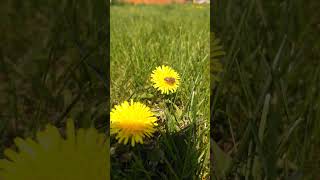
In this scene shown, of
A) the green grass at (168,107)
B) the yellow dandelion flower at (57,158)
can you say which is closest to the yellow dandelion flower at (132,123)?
the green grass at (168,107)

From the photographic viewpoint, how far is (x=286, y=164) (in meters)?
0.64

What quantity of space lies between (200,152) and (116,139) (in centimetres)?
14

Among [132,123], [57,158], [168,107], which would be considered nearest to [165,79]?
[168,107]

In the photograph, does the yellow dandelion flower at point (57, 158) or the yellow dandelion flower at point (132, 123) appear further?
the yellow dandelion flower at point (132, 123)

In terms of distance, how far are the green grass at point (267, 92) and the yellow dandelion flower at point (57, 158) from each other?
0.18 m

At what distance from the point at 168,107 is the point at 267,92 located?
9.0 inches

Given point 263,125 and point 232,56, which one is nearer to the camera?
point 263,125

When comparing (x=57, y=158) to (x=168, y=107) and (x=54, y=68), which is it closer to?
(x=54, y=68)

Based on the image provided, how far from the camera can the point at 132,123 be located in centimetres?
74

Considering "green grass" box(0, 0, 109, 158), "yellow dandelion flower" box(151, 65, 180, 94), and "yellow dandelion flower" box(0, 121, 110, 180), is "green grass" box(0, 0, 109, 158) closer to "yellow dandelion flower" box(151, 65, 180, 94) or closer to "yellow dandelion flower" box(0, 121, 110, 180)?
"yellow dandelion flower" box(0, 121, 110, 180)

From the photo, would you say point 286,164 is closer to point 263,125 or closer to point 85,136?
point 263,125

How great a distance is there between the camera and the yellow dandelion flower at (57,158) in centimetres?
56

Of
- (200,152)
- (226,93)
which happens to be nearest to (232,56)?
(226,93)

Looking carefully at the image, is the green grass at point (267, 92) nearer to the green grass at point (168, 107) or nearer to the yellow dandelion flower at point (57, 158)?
the green grass at point (168, 107)
